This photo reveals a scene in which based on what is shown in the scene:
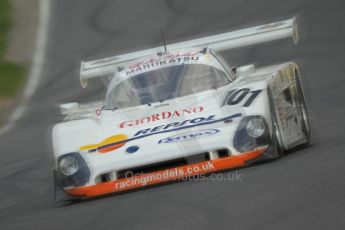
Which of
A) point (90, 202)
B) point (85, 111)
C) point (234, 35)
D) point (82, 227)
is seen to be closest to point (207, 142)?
point (90, 202)

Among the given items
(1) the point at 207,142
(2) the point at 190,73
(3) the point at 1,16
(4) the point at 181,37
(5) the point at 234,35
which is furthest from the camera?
(3) the point at 1,16

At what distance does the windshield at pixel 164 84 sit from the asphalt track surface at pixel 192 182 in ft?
3.64

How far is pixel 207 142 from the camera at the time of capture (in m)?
8.29

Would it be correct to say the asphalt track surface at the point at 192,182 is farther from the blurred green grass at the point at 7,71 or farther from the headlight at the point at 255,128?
the blurred green grass at the point at 7,71

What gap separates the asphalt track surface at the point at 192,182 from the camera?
665 cm

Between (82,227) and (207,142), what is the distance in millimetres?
1602

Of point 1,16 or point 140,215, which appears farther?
point 1,16

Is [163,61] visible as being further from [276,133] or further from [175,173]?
[175,173]

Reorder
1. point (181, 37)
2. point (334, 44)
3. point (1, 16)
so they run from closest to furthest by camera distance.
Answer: point (334, 44) < point (181, 37) < point (1, 16)

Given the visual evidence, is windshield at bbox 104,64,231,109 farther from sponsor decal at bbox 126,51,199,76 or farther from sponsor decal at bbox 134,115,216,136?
sponsor decal at bbox 134,115,216,136

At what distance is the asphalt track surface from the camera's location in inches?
262

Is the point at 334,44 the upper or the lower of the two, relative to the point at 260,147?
upper

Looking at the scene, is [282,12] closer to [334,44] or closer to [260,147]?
[334,44]

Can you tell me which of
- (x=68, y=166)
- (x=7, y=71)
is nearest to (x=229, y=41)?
(x=68, y=166)
